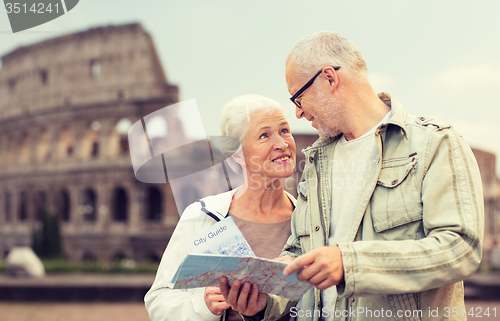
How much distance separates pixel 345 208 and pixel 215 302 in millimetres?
684

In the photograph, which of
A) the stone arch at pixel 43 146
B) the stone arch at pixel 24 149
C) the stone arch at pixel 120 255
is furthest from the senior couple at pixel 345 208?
the stone arch at pixel 24 149

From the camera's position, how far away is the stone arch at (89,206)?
72.0 feet

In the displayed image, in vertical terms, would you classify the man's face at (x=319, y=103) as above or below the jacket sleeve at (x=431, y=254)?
above

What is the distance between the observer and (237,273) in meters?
1.41

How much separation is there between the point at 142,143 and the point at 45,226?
59.3ft

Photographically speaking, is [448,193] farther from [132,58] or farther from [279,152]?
[132,58]

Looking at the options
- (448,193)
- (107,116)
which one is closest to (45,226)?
(107,116)

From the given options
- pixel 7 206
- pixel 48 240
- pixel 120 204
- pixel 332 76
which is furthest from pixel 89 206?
pixel 332 76

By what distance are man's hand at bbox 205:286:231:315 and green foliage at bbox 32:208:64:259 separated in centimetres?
1781

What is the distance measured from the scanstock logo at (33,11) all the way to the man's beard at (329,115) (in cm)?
261

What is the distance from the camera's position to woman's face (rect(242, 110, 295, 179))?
203 centimetres

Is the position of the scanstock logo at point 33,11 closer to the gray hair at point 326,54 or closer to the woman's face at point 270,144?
the woman's face at point 270,144

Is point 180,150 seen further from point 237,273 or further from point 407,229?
point 407,229

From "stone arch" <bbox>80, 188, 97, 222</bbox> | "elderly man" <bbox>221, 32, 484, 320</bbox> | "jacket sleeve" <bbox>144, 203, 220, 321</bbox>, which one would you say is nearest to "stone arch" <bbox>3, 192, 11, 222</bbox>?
"stone arch" <bbox>80, 188, 97, 222</bbox>
